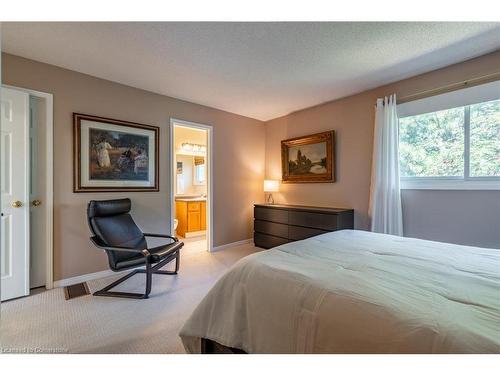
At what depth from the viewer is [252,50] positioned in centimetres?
219

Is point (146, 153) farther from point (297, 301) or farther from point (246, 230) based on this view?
point (297, 301)

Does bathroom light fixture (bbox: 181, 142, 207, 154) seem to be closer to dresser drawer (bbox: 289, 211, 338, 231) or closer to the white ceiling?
the white ceiling

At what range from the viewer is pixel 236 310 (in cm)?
126

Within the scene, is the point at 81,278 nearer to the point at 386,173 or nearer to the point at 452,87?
the point at 386,173

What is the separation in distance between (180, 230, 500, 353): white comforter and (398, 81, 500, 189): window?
4.09ft

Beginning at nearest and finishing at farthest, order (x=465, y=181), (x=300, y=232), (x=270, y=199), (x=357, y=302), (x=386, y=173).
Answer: (x=357, y=302) < (x=465, y=181) < (x=386, y=173) < (x=300, y=232) < (x=270, y=199)

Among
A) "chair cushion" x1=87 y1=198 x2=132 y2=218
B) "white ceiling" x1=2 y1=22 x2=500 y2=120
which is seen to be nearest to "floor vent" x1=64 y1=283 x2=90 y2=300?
"chair cushion" x1=87 y1=198 x2=132 y2=218

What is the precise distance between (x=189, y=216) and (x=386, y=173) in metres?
3.73

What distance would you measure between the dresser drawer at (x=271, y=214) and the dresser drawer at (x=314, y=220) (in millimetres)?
138

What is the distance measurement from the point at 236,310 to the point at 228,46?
2.15 meters

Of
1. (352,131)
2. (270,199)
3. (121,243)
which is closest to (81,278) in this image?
(121,243)

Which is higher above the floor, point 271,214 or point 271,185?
point 271,185
